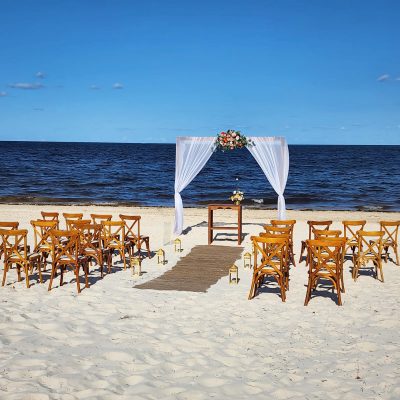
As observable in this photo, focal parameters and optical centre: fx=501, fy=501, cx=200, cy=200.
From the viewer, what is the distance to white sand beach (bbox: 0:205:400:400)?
4.88m

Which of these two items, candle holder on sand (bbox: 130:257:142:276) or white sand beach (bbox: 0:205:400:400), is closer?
white sand beach (bbox: 0:205:400:400)

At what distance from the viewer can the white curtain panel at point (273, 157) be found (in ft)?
44.8

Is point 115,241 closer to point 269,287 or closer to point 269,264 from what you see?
point 269,287

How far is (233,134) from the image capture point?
13688 millimetres

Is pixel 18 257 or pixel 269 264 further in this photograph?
pixel 18 257

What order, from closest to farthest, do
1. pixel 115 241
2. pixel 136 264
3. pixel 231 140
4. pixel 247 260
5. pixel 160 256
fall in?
pixel 136 264 → pixel 115 241 → pixel 247 260 → pixel 160 256 → pixel 231 140

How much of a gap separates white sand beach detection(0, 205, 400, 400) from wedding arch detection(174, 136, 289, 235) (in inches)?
194

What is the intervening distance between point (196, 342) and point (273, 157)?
333 inches

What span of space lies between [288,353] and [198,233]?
921 centimetres

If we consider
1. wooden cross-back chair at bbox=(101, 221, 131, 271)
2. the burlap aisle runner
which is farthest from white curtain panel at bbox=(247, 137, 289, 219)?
wooden cross-back chair at bbox=(101, 221, 131, 271)

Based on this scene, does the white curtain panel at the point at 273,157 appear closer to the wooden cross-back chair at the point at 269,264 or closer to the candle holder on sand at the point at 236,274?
the candle holder on sand at the point at 236,274

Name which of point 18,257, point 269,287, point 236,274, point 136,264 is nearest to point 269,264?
point 269,287

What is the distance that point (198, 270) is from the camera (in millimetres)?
10125

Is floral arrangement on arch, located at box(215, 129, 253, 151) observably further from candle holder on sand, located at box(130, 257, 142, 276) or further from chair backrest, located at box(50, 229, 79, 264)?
chair backrest, located at box(50, 229, 79, 264)
